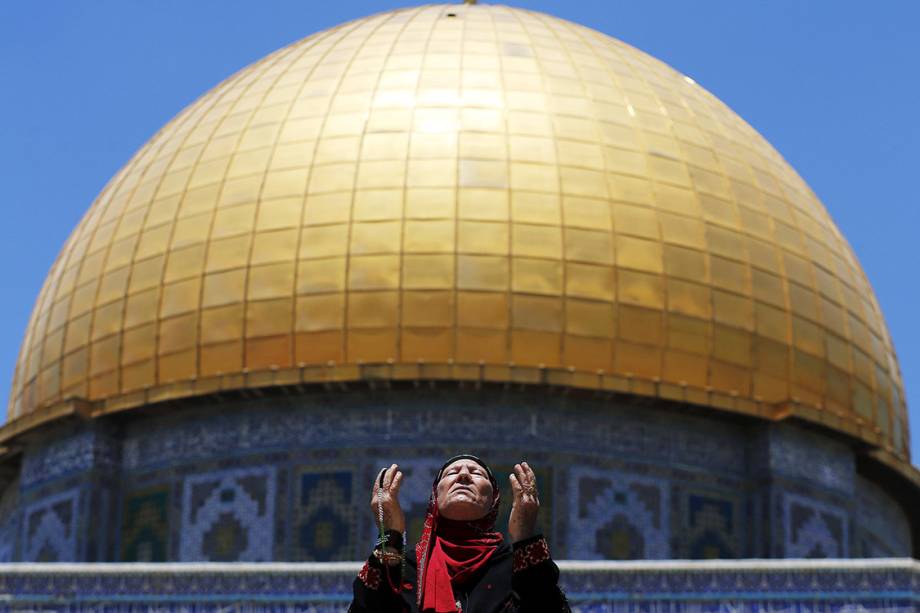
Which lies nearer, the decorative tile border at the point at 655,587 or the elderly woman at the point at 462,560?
the elderly woman at the point at 462,560

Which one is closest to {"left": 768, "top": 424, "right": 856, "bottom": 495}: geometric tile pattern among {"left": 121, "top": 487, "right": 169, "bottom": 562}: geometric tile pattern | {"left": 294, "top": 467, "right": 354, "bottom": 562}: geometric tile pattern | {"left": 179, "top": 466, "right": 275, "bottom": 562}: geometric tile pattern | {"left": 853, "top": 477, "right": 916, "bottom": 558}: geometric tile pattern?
{"left": 853, "top": 477, "right": 916, "bottom": 558}: geometric tile pattern

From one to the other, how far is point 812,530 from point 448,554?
1257 cm

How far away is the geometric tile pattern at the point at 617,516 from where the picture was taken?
617 inches

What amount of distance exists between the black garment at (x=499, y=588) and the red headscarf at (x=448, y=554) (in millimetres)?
24

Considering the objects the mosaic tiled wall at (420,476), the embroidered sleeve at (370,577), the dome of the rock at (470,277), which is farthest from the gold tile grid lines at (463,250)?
the embroidered sleeve at (370,577)

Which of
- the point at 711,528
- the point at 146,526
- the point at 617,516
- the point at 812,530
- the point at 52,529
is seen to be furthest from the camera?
the point at 52,529

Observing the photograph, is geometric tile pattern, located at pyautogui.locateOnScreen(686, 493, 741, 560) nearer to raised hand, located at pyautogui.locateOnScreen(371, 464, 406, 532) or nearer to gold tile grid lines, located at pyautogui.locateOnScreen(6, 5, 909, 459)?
gold tile grid lines, located at pyautogui.locateOnScreen(6, 5, 909, 459)

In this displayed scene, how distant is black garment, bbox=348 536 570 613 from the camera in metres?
4.29

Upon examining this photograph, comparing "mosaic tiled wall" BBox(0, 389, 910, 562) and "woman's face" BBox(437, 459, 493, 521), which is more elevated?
"mosaic tiled wall" BBox(0, 389, 910, 562)

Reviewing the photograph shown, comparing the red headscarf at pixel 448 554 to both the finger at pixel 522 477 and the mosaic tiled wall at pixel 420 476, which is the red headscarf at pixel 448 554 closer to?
the finger at pixel 522 477

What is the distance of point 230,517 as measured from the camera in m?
15.9

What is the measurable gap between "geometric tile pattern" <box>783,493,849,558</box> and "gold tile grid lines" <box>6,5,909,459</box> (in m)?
0.65

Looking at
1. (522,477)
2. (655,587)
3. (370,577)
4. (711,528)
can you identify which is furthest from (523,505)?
(711,528)

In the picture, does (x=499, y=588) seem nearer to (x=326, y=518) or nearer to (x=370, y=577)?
(x=370, y=577)
